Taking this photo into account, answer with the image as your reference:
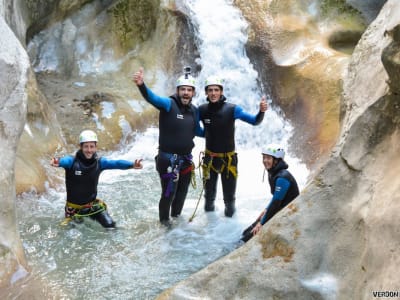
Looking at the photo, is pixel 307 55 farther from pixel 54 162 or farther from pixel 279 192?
pixel 54 162

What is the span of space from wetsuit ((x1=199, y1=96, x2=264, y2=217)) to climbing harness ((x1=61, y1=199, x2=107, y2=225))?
5.16ft

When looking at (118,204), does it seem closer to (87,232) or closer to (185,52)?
(87,232)

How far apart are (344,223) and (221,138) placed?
3110mm

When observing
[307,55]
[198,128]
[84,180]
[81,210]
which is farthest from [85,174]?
[307,55]

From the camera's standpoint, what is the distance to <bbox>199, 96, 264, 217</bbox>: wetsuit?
652 centimetres

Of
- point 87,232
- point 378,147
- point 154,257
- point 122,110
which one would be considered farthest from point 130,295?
point 122,110

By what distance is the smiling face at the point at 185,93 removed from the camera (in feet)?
20.1

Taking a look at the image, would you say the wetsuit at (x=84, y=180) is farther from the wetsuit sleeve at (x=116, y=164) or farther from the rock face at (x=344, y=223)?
the rock face at (x=344, y=223)

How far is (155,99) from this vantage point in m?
5.95

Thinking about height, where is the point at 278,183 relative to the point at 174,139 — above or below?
below

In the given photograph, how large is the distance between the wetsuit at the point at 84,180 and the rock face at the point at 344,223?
8.52ft

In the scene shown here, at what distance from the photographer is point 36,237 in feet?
21.2

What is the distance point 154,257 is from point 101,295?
3.48ft

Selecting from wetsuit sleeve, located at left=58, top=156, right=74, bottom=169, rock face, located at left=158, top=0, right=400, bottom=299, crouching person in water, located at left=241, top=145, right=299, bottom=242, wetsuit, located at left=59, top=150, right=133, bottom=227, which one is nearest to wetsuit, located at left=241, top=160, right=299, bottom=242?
crouching person in water, located at left=241, top=145, right=299, bottom=242
